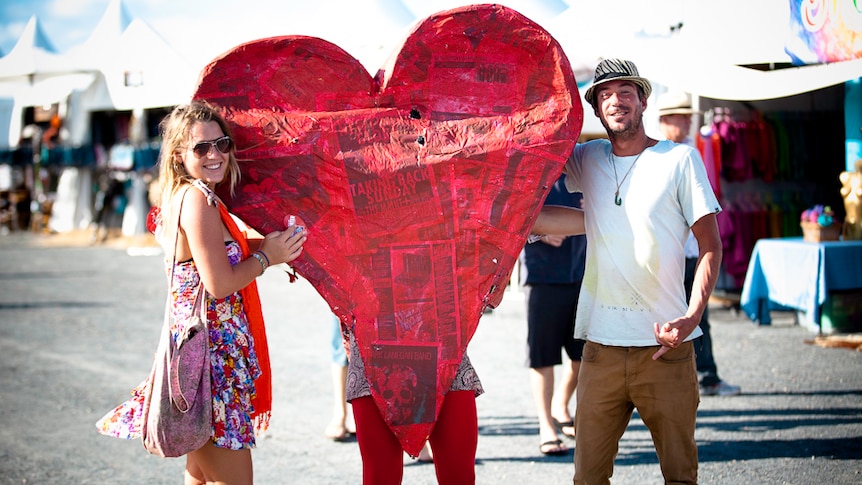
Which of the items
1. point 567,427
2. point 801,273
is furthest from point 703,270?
point 801,273

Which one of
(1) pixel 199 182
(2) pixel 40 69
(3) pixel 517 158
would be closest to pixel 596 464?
(3) pixel 517 158

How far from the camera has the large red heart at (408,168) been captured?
2.69 meters

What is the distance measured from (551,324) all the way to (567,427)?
2.07ft

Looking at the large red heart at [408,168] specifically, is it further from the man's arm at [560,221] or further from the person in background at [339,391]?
the person in background at [339,391]

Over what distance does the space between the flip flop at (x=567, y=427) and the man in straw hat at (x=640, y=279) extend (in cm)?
173

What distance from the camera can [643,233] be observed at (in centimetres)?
277

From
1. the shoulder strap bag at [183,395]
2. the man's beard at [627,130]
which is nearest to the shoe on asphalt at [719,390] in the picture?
the man's beard at [627,130]

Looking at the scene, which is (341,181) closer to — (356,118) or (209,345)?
(356,118)

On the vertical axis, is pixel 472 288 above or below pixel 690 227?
below

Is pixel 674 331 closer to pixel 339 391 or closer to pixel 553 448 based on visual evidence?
pixel 553 448

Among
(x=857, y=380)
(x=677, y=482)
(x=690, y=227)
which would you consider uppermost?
(x=690, y=227)

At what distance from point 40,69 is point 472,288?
26.2 ft

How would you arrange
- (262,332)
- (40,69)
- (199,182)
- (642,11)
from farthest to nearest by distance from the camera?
(40,69), (642,11), (262,332), (199,182)

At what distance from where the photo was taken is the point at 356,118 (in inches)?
107
